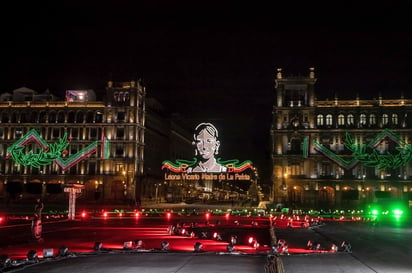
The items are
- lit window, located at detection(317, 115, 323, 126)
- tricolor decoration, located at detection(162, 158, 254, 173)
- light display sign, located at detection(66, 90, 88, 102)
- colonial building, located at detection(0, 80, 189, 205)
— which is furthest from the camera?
light display sign, located at detection(66, 90, 88, 102)

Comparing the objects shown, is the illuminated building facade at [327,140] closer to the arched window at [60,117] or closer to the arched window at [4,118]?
the arched window at [60,117]

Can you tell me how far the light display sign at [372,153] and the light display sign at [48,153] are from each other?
1574 inches

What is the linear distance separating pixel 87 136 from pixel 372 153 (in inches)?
2184

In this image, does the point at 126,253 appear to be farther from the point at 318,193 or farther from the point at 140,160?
the point at 140,160

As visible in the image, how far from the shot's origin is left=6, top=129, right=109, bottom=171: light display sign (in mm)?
87625

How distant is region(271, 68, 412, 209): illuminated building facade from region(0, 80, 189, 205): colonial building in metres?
28.6

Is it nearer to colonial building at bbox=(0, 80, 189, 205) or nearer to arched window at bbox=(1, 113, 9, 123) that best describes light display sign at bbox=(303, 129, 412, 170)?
colonial building at bbox=(0, 80, 189, 205)

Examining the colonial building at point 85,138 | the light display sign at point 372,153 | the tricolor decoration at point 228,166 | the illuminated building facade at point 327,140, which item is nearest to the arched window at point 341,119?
the illuminated building facade at point 327,140

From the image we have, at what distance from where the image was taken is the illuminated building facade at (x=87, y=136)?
98062 mm

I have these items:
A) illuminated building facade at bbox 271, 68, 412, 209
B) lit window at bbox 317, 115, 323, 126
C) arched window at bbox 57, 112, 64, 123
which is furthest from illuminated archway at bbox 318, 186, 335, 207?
arched window at bbox 57, 112, 64, 123

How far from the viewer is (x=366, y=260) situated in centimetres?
2006

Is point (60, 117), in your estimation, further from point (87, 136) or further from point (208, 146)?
point (208, 146)

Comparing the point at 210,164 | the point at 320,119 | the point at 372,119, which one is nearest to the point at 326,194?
the point at 320,119

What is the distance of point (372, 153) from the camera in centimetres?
8506
